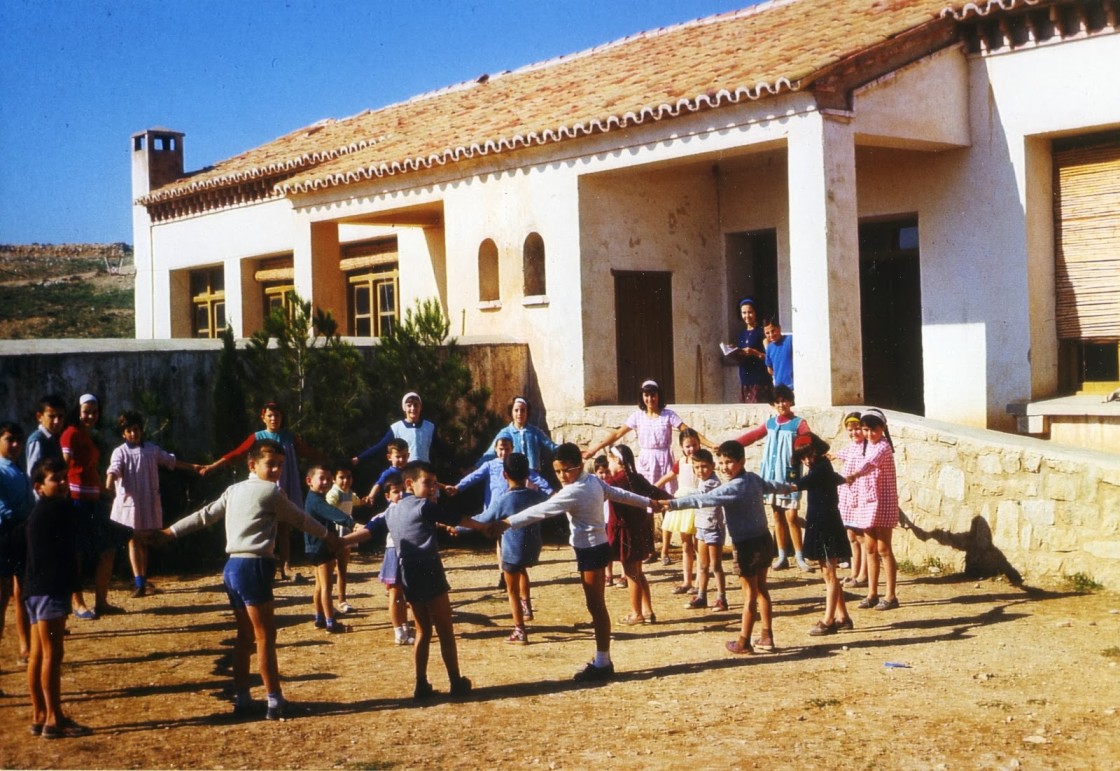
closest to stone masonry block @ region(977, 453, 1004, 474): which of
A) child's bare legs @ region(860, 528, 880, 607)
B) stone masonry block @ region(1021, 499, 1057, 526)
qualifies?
stone masonry block @ region(1021, 499, 1057, 526)

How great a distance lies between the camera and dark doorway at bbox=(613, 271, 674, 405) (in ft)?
49.9

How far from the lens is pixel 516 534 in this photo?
8.52 m

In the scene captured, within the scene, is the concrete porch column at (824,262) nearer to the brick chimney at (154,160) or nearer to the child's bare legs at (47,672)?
the child's bare legs at (47,672)

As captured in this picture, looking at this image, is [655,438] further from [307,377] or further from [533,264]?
[533,264]

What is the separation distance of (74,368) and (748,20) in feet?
30.3

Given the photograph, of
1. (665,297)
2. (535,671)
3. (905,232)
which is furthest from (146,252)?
(535,671)

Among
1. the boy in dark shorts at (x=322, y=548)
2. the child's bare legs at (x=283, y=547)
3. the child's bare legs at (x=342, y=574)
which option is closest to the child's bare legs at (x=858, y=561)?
the child's bare legs at (x=342, y=574)

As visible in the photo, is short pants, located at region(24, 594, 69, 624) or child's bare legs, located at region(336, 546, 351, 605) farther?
child's bare legs, located at region(336, 546, 351, 605)

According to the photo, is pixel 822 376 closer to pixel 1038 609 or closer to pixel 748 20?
pixel 1038 609

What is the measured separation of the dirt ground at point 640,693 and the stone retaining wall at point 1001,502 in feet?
0.91

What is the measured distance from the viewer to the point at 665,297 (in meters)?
15.4

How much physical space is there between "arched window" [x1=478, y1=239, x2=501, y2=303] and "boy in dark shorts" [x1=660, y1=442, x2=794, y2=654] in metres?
8.22

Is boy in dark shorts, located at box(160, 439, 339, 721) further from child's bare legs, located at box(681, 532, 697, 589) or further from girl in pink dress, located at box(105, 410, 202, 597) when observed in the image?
child's bare legs, located at box(681, 532, 697, 589)

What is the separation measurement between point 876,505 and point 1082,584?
1.59 m
